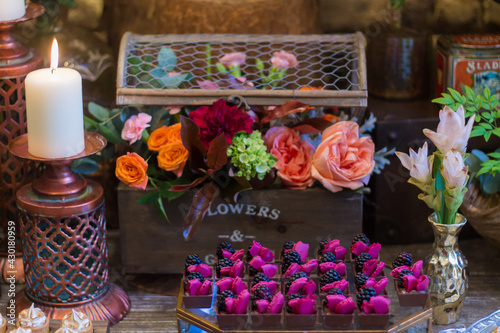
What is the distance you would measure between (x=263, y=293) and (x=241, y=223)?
0.31 meters

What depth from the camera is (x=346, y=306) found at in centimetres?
95

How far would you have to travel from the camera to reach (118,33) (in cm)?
157

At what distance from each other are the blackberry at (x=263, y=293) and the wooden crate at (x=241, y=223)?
30cm

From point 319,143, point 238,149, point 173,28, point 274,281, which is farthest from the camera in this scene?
point 173,28

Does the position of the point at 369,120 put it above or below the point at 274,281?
above

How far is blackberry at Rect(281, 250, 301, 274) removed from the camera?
3.47ft

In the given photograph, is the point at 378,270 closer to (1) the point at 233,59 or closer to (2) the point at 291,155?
(2) the point at 291,155

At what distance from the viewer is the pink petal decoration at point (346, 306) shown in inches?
37.4

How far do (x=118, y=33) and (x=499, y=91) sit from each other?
77 centimetres

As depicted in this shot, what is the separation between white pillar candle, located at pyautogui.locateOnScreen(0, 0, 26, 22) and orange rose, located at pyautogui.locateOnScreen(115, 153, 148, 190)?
29cm

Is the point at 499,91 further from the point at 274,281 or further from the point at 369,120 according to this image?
the point at 274,281

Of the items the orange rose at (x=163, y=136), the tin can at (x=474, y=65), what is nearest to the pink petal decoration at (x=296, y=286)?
the orange rose at (x=163, y=136)

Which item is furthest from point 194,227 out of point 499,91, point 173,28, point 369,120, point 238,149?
point 499,91

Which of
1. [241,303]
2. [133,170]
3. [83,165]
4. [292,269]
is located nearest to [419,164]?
[292,269]
